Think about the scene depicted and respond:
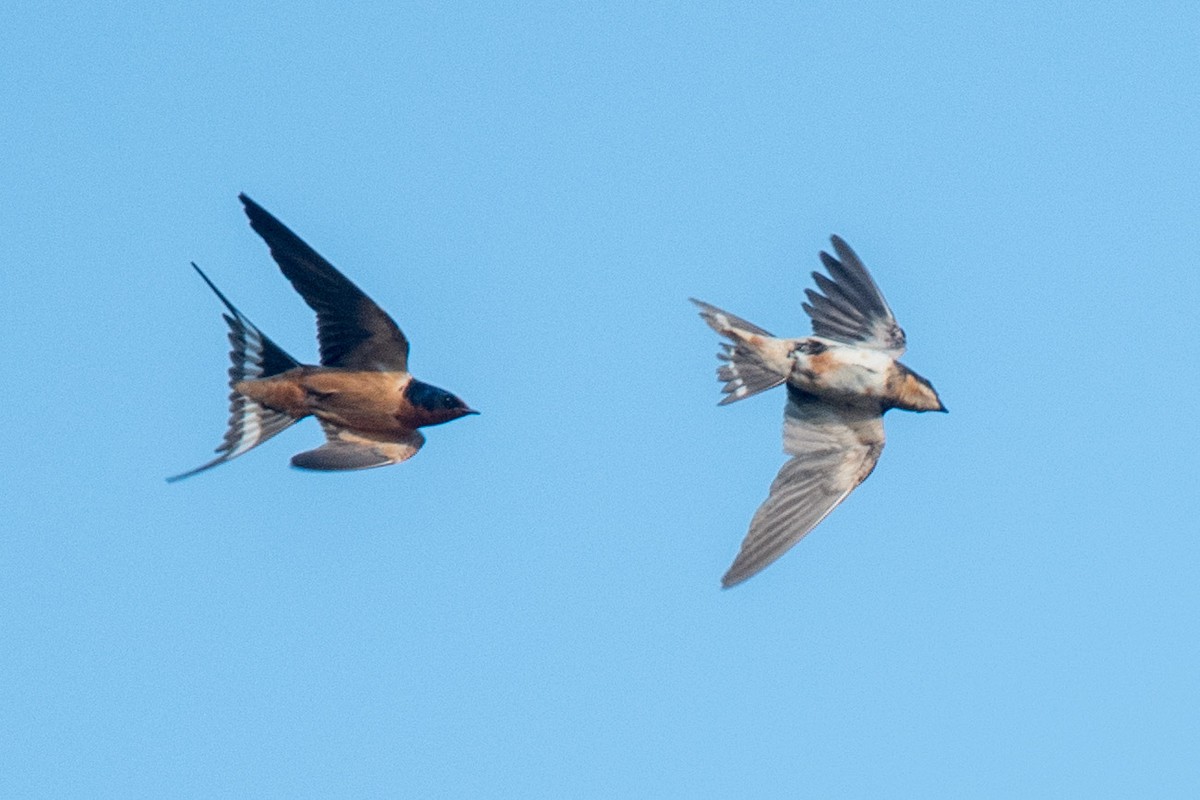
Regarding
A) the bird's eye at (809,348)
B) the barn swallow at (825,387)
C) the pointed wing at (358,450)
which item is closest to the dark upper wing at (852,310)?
the barn swallow at (825,387)

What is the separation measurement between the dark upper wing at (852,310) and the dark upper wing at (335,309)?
74.3 inches

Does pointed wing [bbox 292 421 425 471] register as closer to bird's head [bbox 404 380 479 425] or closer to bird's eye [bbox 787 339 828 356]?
bird's head [bbox 404 380 479 425]

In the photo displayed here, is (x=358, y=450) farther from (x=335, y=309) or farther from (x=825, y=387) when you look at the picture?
(x=825, y=387)

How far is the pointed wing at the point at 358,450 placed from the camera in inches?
358

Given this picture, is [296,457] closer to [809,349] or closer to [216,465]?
[216,465]

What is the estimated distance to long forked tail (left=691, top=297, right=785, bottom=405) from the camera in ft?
30.1

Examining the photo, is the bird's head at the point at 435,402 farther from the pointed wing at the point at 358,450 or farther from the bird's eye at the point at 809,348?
the bird's eye at the point at 809,348

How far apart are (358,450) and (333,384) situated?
0.38m

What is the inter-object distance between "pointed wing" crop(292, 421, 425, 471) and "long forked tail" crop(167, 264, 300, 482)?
0.19 metres

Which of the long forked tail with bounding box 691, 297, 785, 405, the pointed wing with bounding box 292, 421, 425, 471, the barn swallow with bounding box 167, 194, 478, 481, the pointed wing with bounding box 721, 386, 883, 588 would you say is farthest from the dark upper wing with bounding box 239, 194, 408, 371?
the pointed wing with bounding box 721, 386, 883, 588

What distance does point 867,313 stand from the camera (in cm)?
943

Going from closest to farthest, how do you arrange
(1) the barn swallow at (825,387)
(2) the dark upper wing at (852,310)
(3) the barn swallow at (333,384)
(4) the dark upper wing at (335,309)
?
(4) the dark upper wing at (335,309) → (3) the barn swallow at (333,384) → (1) the barn swallow at (825,387) → (2) the dark upper wing at (852,310)

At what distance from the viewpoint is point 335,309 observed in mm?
8820

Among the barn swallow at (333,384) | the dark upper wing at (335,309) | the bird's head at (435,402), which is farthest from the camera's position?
the bird's head at (435,402)
